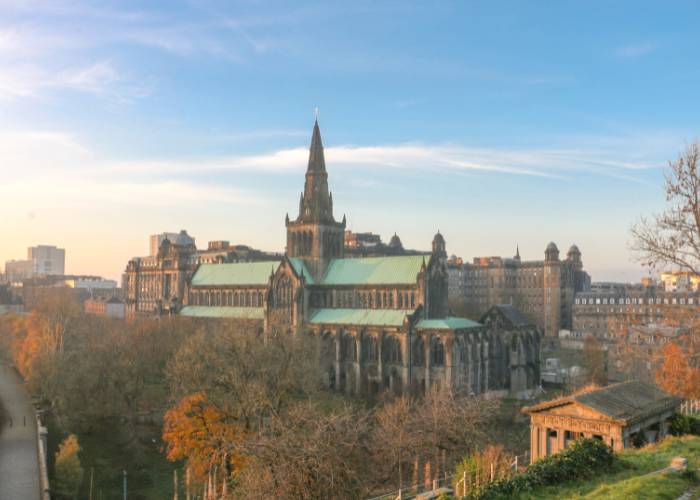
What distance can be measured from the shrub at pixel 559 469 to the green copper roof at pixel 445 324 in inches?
2039

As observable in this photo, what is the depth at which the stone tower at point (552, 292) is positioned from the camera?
15562 cm

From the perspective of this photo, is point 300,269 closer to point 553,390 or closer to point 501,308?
point 501,308

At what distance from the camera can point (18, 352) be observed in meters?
97.8

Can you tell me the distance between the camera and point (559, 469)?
26.1 m

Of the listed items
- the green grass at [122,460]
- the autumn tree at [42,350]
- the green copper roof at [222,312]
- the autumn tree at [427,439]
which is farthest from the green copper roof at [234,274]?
the autumn tree at [427,439]

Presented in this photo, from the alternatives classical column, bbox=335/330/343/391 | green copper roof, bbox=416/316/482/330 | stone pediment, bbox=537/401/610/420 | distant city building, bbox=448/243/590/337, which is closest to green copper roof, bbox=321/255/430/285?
Answer: green copper roof, bbox=416/316/482/330

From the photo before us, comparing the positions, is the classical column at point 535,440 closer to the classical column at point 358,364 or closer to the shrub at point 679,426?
the shrub at point 679,426

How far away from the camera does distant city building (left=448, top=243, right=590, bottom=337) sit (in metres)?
156

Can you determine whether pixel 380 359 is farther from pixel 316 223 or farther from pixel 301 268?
pixel 316 223

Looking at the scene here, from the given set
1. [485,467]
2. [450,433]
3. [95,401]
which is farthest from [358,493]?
[95,401]

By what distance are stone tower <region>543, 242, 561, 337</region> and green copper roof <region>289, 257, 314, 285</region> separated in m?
78.0

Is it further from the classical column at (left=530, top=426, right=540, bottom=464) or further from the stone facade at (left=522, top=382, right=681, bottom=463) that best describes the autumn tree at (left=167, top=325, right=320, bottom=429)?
the stone facade at (left=522, top=382, right=681, bottom=463)

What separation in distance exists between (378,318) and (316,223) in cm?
2085

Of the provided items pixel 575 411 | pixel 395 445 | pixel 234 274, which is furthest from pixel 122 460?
pixel 234 274
